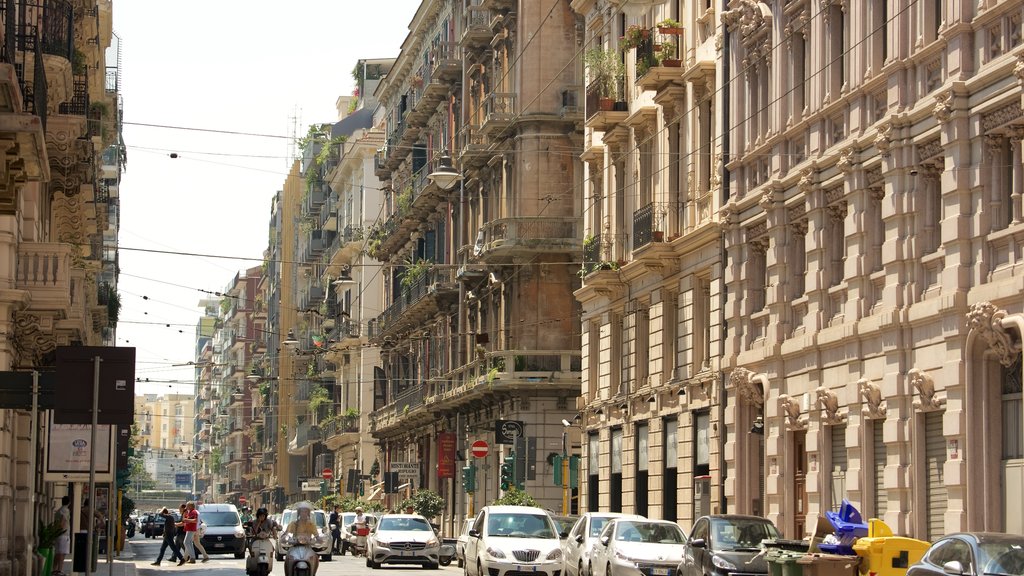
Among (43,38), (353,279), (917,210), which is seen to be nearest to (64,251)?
(43,38)

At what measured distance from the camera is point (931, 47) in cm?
2703

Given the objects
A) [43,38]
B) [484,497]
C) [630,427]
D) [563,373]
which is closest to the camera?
[43,38]

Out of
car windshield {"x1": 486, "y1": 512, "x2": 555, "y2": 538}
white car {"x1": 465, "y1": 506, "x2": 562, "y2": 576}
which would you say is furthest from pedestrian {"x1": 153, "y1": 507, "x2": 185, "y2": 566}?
car windshield {"x1": 486, "y1": 512, "x2": 555, "y2": 538}

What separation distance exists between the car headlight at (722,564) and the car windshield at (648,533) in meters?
3.71

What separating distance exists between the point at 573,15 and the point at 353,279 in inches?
1585

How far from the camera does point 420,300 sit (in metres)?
68.1

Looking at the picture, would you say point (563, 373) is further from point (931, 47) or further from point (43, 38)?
point (931, 47)

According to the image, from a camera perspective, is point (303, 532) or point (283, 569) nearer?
point (303, 532)

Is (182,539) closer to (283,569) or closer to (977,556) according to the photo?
(283,569)

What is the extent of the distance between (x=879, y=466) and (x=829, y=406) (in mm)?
2144

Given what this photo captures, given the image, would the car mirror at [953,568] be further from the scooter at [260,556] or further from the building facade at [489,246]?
the building facade at [489,246]

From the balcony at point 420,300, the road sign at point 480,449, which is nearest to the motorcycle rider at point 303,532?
the road sign at point 480,449

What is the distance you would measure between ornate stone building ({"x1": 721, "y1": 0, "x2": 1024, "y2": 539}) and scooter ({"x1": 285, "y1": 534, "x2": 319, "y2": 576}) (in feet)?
29.8

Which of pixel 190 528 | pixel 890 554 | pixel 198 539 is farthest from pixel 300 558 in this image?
pixel 198 539
